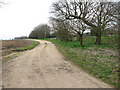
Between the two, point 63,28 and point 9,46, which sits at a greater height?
point 63,28

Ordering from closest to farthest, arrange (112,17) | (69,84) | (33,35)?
(69,84) → (112,17) → (33,35)

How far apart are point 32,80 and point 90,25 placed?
16222 mm

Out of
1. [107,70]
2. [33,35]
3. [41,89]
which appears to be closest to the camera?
[41,89]

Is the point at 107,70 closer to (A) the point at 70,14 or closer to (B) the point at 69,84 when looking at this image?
(B) the point at 69,84

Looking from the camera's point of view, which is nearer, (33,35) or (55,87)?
(55,87)

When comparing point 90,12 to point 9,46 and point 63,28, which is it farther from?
point 9,46

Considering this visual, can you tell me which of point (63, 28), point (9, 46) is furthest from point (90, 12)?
point (9, 46)

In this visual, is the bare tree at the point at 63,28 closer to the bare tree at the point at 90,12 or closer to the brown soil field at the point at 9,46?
the bare tree at the point at 90,12

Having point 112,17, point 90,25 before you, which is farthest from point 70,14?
point 112,17

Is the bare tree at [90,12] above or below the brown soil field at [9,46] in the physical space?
above

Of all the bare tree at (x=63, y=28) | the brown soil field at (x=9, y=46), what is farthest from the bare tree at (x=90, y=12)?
the brown soil field at (x=9, y=46)

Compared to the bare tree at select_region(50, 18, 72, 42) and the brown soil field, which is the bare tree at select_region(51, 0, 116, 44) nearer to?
the bare tree at select_region(50, 18, 72, 42)

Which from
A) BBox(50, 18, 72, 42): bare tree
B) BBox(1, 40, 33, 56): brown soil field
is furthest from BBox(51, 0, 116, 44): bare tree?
BBox(1, 40, 33, 56): brown soil field

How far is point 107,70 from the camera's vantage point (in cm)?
654
